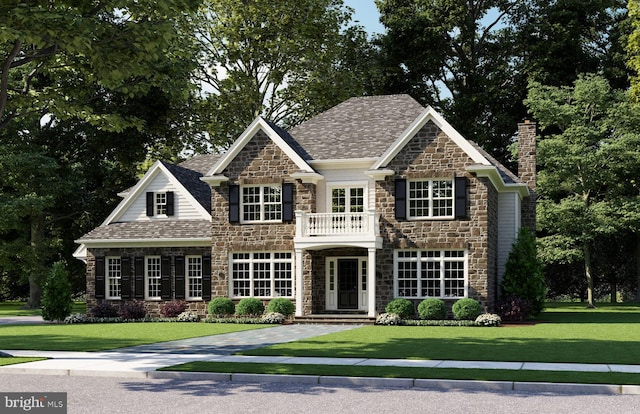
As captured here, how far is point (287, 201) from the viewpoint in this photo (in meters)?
34.4

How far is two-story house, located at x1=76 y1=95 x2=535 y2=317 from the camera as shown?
106 feet

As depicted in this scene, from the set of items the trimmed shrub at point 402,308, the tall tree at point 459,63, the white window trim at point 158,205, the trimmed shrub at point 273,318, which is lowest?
the trimmed shrub at point 273,318

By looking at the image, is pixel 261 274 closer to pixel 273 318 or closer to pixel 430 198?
pixel 273 318

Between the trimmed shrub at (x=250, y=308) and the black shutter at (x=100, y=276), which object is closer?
the trimmed shrub at (x=250, y=308)

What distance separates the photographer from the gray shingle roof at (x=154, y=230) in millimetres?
36281

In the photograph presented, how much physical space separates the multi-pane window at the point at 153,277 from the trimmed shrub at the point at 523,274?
1523 centimetres

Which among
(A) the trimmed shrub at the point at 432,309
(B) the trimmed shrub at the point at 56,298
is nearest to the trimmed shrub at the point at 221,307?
(B) the trimmed shrub at the point at 56,298

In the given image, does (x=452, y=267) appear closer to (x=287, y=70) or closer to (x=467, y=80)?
(x=287, y=70)

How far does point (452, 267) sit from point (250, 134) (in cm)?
1020

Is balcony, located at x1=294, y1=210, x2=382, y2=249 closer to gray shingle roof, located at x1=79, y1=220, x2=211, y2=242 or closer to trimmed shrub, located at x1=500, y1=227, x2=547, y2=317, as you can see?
gray shingle roof, located at x1=79, y1=220, x2=211, y2=242

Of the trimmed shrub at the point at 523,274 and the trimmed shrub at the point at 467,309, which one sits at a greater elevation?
the trimmed shrub at the point at 523,274

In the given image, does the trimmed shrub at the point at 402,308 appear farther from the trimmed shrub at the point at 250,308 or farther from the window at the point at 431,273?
the trimmed shrub at the point at 250,308

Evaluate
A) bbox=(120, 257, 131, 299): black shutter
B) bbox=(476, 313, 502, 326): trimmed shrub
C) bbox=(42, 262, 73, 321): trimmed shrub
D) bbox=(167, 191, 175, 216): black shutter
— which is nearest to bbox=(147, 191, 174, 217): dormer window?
bbox=(167, 191, 175, 216): black shutter

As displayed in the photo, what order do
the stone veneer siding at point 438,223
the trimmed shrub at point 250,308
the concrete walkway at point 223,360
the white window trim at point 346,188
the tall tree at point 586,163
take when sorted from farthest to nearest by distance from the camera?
the tall tree at point 586,163
the white window trim at point 346,188
the trimmed shrub at point 250,308
the stone veneer siding at point 438,223
the concrete walkway at point 223,360
